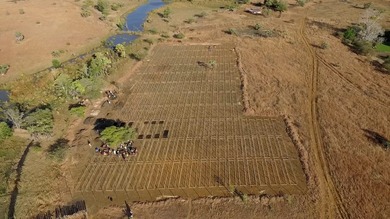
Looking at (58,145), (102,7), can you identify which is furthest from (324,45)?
(102,7)

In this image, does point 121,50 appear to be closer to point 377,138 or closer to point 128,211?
point 128,211

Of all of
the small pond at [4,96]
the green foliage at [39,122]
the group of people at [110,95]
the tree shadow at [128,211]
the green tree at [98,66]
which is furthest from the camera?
the green tree at [98,66]

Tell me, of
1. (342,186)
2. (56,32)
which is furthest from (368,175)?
(56,32)

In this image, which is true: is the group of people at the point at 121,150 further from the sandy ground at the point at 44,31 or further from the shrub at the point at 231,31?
the shrub at the point at 231,31

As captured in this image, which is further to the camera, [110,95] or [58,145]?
[110,95]

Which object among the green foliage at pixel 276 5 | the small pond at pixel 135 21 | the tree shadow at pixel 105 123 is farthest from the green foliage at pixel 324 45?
the tree shadow at pixel 105 123

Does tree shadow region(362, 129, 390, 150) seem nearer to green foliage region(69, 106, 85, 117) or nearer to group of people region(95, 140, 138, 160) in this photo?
group of people region(95, 140, 138, 160)
